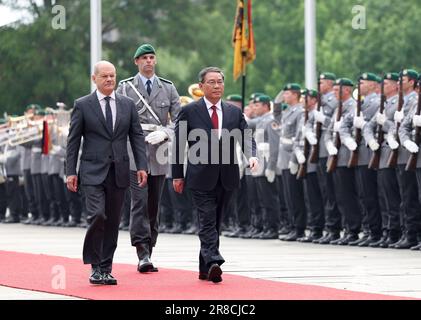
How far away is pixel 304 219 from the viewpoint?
20.0 metres

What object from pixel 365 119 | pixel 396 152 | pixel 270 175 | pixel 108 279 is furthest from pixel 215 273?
pixel 270 175

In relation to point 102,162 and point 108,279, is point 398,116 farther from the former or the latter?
point 108,279

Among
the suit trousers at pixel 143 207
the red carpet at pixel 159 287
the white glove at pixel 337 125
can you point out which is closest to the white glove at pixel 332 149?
the white glove at pixel 337 125

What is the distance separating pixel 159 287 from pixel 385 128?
19.4 feet

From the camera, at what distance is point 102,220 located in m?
12.8

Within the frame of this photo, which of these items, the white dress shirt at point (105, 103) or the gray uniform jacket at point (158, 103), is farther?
the gray uniform jacket at point (158, 103)

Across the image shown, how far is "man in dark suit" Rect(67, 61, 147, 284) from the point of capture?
506 inches

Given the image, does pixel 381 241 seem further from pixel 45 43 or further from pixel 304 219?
pixel 45 43

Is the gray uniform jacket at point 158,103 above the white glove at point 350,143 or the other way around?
above

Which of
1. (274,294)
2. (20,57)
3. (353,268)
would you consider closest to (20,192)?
Result: (20,57)

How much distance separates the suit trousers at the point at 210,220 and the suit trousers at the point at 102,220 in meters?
0.72

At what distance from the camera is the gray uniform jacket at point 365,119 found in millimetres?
18000

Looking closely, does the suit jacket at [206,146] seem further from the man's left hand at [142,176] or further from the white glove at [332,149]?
the white glove at [332,149]
